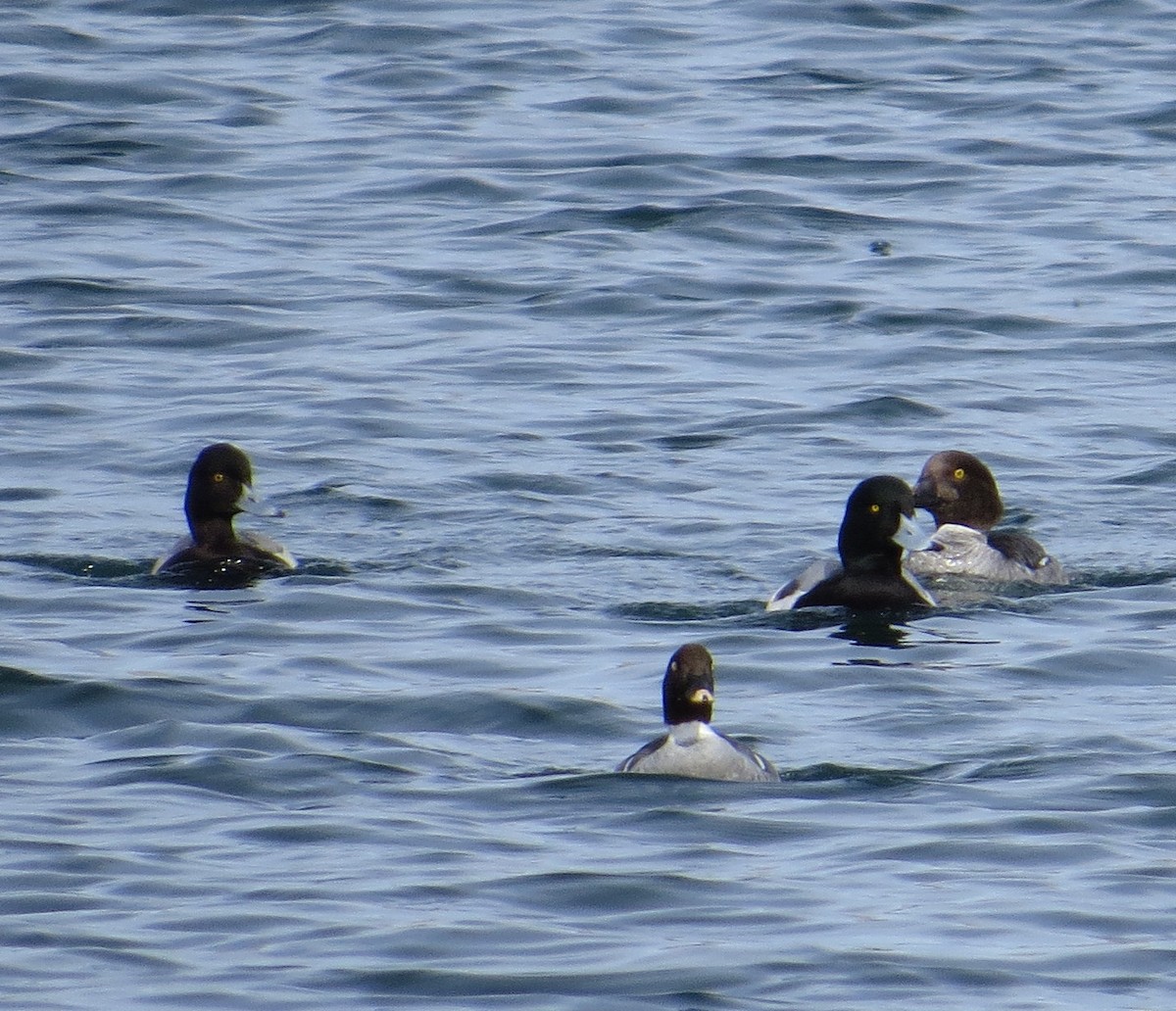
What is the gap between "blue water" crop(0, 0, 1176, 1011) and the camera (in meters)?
7.57

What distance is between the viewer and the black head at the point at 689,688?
8.73 metres

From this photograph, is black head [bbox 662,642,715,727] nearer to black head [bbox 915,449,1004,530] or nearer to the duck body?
the duck body

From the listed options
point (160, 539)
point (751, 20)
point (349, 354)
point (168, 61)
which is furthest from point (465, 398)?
point (751, 20)

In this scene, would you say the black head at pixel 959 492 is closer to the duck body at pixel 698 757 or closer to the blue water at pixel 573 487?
the blue water at pixel 573 487

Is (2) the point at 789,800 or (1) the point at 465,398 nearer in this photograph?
(2) the point at 789,800

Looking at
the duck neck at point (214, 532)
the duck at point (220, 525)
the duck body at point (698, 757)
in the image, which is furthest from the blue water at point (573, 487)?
the duck neck at point (214, 532)

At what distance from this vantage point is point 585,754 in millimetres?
9398

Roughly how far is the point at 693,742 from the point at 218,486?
439 centimetres

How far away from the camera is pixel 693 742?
8695 mm

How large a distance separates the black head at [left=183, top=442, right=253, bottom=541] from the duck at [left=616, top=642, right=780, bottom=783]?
4.18m

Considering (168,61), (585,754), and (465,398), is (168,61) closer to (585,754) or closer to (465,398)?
(465,398)

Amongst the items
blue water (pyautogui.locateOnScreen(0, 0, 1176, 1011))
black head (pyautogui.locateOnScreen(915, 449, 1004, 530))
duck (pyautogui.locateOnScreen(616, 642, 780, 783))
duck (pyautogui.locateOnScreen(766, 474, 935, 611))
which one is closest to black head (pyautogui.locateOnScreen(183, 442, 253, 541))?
blue water (pyautogui.locateOnScreen(0, 0, 1176, 1011))

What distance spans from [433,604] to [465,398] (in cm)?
396

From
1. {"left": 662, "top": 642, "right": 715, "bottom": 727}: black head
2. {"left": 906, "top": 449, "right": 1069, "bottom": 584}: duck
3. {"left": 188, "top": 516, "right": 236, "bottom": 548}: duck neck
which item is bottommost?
{"left": 906, "top": 449, "right": 1069, "bottom": 584}: duck
